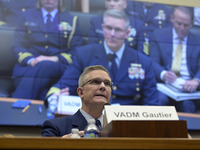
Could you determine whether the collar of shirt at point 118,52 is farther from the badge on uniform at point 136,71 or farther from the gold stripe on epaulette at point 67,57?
the gold stripe on epaulette at point 67,57

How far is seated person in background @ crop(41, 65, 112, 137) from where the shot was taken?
201 centimetres

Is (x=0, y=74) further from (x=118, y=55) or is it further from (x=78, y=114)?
(x=78, y=114)

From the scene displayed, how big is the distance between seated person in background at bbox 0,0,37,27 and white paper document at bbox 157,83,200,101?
2.95 m

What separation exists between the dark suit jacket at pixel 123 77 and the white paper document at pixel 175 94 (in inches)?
6.0

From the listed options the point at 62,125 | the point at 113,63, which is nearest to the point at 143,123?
the point at 62,125

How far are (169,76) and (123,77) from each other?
0.97 meters

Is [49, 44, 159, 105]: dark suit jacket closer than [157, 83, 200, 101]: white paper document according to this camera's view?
Yes

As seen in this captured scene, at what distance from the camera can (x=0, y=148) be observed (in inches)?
42.1

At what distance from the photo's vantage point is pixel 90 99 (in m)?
2.11

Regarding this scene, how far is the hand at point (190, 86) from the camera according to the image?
662cm

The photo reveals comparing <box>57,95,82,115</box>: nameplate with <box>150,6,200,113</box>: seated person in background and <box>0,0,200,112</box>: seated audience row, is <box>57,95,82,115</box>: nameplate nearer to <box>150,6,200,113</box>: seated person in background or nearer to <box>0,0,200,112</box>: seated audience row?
<box>0,0,200,112</box>: seated audience row

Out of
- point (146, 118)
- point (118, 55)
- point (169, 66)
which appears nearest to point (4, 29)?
point (118, 55)

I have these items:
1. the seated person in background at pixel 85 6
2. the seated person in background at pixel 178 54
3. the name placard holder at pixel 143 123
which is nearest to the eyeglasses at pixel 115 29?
the seated person in background at pixel 85 6

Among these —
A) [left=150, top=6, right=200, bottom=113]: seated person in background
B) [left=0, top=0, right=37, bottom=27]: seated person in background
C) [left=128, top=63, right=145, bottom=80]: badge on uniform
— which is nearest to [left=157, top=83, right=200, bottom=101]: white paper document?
[left=150, top=6, right=200, bottom=113]: seated person in background
